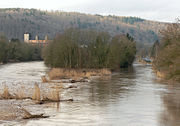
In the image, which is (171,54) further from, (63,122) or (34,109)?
(63,122)

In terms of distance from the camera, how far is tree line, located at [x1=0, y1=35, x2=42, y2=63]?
11782 cm

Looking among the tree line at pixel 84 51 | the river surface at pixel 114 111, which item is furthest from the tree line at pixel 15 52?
the river surface at pixel 114 111

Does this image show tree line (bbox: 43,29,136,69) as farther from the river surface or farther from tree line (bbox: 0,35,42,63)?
the river surface

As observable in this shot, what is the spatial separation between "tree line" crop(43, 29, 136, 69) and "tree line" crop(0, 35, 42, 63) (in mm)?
32818

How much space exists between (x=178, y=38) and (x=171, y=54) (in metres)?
4.55

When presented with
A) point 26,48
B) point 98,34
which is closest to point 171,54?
point 98,34

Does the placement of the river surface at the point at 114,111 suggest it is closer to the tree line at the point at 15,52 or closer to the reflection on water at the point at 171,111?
the reflection on water at the point at 171,111

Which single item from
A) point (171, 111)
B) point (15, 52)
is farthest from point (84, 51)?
point (15, 52)

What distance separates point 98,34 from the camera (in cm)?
8338

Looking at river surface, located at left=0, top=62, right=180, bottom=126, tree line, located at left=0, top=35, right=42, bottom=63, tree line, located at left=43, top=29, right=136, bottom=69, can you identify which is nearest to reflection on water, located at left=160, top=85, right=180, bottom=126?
river surface, located at left=0, top=62, right=180, bottom=126

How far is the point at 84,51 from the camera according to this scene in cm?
7912

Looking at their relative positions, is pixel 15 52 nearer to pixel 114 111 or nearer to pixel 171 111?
pixel 114 111

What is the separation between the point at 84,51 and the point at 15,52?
59520 millimetres

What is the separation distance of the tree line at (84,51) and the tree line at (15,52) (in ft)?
108
